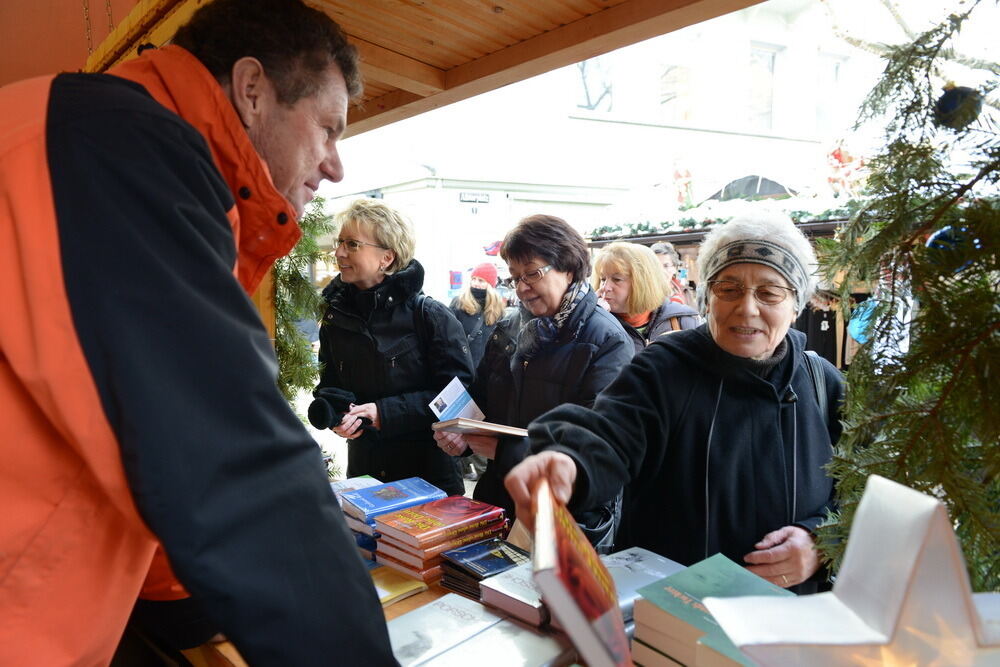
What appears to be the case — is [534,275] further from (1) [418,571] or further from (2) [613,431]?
(1) [418,571]

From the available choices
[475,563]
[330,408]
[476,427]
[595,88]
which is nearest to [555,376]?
[476,427]

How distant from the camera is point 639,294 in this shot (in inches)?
167

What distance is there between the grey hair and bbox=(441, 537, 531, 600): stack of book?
0.98 meters

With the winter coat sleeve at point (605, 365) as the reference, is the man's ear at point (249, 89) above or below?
above

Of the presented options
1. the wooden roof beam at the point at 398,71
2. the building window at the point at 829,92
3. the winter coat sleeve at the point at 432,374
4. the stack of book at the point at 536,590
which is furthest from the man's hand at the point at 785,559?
the building window at the point at 829,92

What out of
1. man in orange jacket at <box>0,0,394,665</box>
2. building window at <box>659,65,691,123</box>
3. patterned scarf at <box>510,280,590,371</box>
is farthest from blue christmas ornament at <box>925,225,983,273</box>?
building window at <box>659,65,691,123</box>

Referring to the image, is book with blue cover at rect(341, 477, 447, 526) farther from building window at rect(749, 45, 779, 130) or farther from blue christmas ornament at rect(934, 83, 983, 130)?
building window at rect(749, 45, 779, 130)

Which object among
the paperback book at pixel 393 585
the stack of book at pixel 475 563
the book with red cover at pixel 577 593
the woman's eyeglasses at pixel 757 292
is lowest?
the paperback book at pixel 393 585

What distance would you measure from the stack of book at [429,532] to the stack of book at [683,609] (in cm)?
72

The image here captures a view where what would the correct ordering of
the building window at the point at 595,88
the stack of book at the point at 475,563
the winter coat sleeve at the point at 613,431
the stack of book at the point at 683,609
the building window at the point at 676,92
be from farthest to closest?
the building window at the point at 676,92 → the building window at the point at 595,88 → the stack of book at the point at 475,563 → the winter coat sleeve at the point at 613,431 → the stack of book at the point at 683,609

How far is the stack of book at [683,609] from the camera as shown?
1097 millimetres

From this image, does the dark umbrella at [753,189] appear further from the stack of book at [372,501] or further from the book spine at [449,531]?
the book spine at [449,531]

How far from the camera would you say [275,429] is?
2.70ft

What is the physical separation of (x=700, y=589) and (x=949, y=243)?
662 mm
